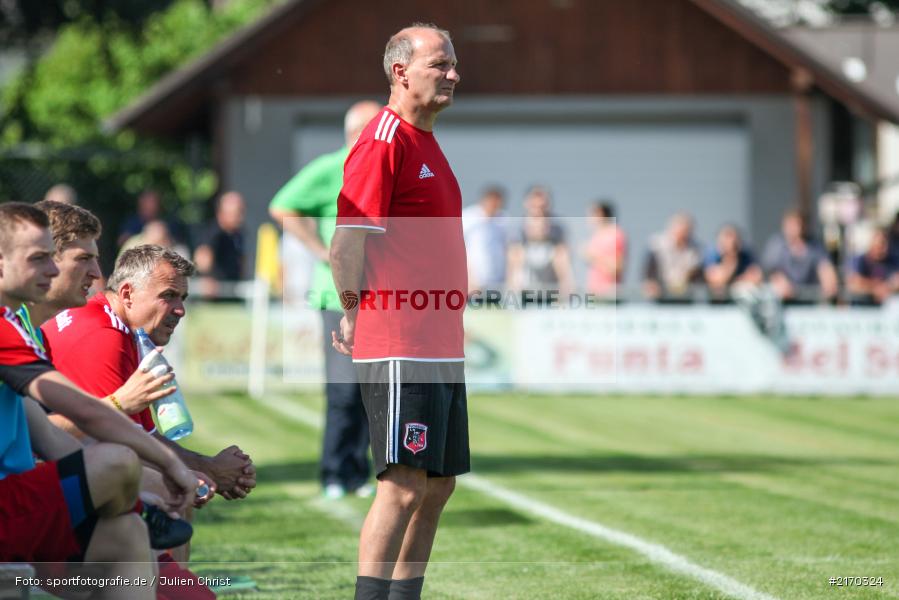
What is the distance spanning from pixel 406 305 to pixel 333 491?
14.4 feet

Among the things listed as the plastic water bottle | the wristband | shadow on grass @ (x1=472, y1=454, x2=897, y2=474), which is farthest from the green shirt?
the wristband

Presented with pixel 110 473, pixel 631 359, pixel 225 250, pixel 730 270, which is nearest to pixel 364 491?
pixel 110 473

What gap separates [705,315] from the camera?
18.1 meters

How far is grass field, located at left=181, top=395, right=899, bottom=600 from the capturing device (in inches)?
282

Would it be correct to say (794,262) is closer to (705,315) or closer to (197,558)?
(705,315)

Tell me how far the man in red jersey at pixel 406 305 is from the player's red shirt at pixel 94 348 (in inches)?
31.1

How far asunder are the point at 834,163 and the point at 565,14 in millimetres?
11100

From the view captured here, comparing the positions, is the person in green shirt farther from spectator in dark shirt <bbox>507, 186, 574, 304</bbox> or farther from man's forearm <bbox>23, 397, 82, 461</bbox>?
spectator in dark shirt <bbox>507, 186, 574, 304</bbox>

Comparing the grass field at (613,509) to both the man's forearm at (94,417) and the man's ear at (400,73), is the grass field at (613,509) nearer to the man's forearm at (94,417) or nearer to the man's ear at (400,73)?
the man's forearm at (94,417)

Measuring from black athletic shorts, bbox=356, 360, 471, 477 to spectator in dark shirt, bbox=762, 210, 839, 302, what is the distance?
1318 cm

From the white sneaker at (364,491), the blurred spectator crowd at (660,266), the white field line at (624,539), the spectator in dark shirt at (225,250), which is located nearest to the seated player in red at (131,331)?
the white field line at (624,539)

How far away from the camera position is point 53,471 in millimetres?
4859

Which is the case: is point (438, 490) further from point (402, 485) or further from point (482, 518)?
point (482, 518)

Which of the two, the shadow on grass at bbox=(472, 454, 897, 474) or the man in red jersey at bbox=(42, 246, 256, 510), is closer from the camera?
the man in red jersey at bbox=(42, 246, 256, 510)
